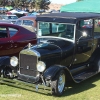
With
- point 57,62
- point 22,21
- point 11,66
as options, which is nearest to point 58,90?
point 57,62

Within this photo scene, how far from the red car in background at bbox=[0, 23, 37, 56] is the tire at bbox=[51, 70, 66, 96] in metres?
2.71

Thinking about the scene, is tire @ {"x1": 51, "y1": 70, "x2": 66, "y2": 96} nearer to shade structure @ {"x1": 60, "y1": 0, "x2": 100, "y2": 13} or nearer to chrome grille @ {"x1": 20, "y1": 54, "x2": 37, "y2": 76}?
chrome grille @ {"x1": 20, "y1": 54, "x2": 37, "y2": 76}

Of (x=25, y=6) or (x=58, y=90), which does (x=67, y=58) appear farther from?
(x=25, y=6)

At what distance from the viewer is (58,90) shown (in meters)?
5.15

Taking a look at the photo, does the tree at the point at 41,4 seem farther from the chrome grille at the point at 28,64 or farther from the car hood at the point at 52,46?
the chrome grille at the point at 28,64

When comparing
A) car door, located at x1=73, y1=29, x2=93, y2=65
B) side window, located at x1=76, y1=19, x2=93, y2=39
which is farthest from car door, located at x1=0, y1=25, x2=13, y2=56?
side window, located at x1=76, y1=19, x2=93, y2=39

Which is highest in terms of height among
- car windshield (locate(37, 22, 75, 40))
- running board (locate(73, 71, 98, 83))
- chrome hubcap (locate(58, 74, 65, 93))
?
car windshield (locate(37, 22, 75, 40))

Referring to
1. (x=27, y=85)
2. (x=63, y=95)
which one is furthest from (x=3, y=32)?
(x=63, y=95)

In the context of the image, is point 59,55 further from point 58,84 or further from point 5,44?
point 5,44

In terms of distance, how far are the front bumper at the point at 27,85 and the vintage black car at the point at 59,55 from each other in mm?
49

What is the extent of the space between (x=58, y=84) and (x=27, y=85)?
725 millimetres

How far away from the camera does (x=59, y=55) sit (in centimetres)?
573

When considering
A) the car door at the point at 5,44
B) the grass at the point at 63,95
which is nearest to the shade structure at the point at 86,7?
the car door at the point at 5,44

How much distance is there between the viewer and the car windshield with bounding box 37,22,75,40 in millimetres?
6074
